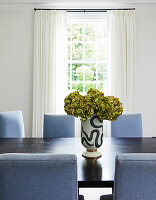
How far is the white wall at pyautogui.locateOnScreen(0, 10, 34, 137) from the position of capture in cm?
362

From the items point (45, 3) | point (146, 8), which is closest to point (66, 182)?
point (45, 3)

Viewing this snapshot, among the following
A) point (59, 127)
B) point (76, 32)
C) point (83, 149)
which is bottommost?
point (83, 149)

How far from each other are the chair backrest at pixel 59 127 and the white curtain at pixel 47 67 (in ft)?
3.89

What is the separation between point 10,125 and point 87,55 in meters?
2.17

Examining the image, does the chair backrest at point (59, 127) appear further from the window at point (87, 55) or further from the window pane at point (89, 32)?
the window pane at point (89, 32)

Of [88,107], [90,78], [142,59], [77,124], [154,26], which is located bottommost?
[77,124]

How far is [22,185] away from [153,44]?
3556 mm

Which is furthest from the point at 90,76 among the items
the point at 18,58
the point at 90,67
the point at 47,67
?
the point at 18,58

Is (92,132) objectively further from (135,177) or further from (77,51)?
(77,51)

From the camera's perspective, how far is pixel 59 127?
2.32m

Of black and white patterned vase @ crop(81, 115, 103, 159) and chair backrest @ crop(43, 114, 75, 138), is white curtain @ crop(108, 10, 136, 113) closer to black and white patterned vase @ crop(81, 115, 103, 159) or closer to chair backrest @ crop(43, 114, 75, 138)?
chair backrest @ crop(43, 114, 75, 138)

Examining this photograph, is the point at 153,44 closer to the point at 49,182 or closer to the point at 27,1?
the point at 27,1

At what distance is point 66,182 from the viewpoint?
89cm

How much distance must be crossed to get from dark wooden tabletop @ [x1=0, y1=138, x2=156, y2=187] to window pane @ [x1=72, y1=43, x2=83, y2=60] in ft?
7.17
